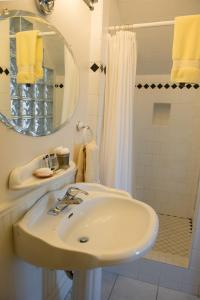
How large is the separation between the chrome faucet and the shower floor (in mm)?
932

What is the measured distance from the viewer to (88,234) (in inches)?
47.6

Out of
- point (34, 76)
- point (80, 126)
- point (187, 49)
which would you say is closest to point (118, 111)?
point (80, 126)

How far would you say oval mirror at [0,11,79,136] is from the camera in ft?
3.10

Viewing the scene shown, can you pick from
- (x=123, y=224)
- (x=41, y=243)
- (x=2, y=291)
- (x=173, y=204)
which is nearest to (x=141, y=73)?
(x=173, y=204)

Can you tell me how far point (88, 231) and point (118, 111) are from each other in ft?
2.97

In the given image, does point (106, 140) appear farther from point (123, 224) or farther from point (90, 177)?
point (123, 224)

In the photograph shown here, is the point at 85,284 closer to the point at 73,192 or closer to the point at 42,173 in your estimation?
the point at 73,192

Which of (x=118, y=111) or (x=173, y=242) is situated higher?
(x=118, y=111)

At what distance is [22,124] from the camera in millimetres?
1056

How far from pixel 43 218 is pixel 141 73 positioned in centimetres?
202

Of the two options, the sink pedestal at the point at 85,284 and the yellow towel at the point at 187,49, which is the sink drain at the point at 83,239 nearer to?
the sink pedestal at the point at 85,284

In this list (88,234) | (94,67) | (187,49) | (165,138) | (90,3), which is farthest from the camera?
(165,138)

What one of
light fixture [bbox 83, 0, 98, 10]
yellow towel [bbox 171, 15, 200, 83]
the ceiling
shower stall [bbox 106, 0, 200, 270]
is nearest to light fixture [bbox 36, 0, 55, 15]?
light fixture [bbox 83, 0, 98, 10]

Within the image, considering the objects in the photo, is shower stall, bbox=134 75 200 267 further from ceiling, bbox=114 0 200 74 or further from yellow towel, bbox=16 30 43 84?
yellow towel, bbox=16 30 43 84
